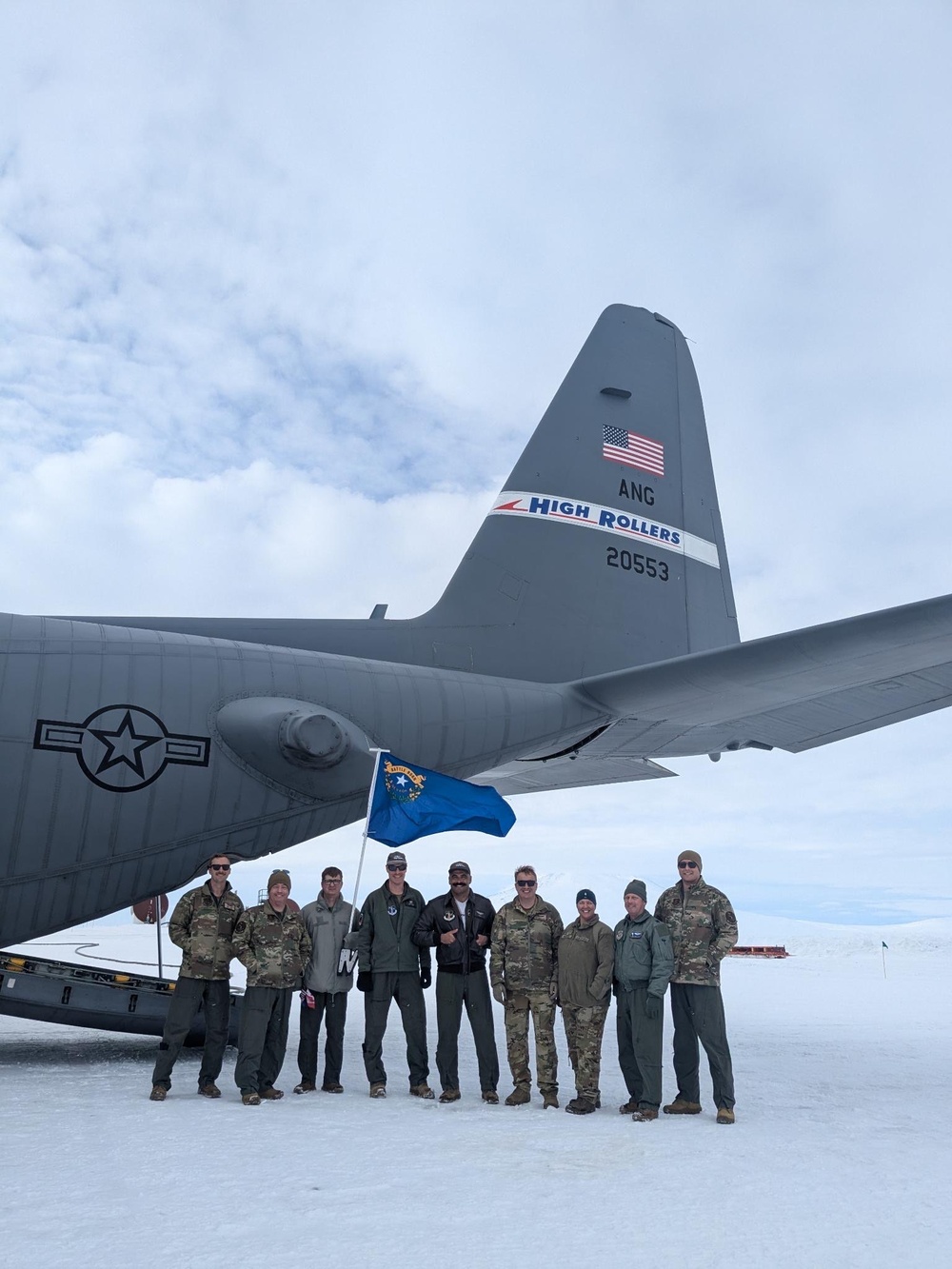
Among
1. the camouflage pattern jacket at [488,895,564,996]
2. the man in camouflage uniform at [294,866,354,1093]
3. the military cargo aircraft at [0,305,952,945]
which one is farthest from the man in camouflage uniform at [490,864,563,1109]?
the military cargo aircraft at [0,305,952,945]

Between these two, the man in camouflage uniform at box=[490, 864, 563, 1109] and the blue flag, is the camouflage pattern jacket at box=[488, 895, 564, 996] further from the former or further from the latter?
the blue flag

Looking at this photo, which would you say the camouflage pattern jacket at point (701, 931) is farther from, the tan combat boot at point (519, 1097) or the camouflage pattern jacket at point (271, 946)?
the camouflage pattern jacket at point (271, 946)

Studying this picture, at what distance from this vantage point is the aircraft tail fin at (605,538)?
438 inches

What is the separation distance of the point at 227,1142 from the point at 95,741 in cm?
365

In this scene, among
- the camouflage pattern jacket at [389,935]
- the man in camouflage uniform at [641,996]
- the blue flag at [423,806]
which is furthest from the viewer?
the blue flag at [423,806]

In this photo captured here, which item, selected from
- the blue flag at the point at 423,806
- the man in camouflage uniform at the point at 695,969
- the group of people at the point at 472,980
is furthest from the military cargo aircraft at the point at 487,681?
the man in camouflage uniform at the point at 695,969

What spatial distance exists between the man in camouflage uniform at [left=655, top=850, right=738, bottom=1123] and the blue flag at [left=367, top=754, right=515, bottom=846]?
6.58 feet

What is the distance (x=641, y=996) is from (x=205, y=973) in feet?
10.2

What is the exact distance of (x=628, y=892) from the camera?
23.7 ft

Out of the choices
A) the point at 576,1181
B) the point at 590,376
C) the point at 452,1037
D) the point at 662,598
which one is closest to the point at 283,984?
the point at 452,1037

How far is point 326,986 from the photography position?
7438 mm

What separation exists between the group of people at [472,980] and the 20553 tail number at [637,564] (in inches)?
209

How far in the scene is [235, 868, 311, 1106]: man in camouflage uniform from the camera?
22.5 ft

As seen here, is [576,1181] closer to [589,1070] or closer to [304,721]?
[589,1070]
